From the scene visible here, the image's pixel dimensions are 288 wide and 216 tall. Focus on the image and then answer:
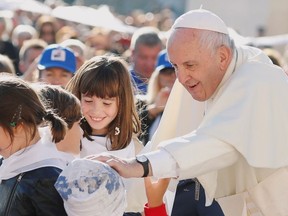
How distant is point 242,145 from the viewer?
16.1 ft

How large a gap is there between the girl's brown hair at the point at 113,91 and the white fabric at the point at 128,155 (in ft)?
0.12

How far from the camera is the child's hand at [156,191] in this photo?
521 centimetres

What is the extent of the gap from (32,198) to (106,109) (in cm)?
158

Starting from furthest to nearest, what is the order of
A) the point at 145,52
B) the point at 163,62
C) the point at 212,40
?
the point at 145,52, the point at 163,62, the point at 212,40

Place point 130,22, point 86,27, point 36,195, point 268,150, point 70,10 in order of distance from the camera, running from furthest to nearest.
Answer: point 130,22
point 86,27
point 70,10
point 268,150
point 36,195

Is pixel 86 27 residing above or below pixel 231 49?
below

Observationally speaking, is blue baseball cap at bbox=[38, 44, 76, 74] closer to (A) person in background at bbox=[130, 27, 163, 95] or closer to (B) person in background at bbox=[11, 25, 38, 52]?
(A) person in background at bbox=[130, 27, 163, 95]

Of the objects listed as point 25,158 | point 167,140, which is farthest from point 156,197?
point 25,158

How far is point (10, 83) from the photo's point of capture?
4.61m

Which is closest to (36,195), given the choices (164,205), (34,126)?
(34,126)

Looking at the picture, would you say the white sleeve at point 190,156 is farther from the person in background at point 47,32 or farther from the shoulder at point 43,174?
the person in background at point 47,32

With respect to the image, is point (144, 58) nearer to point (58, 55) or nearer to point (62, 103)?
point (58, 55)

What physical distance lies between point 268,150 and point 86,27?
770 inches

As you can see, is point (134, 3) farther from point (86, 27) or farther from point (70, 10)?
point (70, 10)
